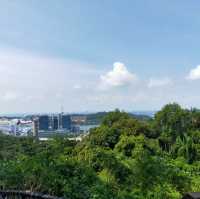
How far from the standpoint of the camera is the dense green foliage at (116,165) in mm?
3760

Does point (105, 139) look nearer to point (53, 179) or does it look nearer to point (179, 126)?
point (179, 126)

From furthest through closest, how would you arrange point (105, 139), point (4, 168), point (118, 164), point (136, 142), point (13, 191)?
point (105, 139), point (136, 142), point (118, 164), point (4, 168), point (13, 191)

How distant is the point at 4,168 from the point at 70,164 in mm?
764

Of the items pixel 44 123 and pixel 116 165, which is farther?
pixel 44 123

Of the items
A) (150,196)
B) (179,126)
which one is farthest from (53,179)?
(179,126)

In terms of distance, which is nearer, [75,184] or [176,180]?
[75,184]

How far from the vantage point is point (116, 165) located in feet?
33.8

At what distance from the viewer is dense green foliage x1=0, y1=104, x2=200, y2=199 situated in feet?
12.3

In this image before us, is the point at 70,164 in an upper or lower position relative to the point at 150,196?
upper

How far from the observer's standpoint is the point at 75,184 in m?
3.67

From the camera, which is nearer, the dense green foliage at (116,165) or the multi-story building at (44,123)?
the dense green foliage at (116,165)

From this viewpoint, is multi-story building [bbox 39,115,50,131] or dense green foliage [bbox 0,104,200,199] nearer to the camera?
dense green foliage [bbox 0,104,200,199]

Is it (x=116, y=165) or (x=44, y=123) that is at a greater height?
(x=116, y=165)

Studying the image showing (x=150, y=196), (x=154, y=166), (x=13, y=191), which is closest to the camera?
(x=13, y=191)
